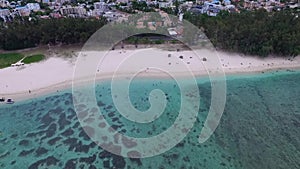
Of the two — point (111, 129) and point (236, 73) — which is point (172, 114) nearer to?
point (111, 129)

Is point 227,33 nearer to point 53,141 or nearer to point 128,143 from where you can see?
point 128,143

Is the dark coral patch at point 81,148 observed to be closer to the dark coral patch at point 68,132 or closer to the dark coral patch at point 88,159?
the dark coral patch at point 88,159

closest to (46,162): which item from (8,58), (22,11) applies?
(8,58)

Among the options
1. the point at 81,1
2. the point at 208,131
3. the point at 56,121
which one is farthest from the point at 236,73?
the point at 81,1

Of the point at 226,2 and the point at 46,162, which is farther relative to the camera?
the point at 226,2

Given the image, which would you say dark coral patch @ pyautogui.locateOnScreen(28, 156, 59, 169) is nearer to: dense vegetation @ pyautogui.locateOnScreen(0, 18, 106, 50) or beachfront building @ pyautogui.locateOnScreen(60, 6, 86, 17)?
dense vegetation @ pyautogui.locateOnScreen(0, 18, 106, 50)
